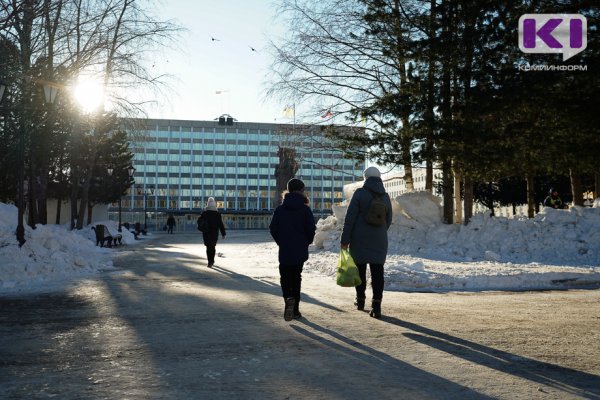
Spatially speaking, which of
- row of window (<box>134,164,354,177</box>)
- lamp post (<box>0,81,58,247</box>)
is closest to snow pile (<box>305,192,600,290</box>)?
lamp post (<box>0,81,58,247</box>)

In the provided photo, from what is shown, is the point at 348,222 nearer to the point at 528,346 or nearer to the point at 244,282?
the point at 528,346

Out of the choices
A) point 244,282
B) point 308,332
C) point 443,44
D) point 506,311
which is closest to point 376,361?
point 308,332

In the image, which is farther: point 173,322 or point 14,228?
point 14,228

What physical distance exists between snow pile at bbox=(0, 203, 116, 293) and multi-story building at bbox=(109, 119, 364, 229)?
317 feet

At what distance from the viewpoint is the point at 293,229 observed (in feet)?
24.1

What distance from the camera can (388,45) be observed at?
2022cm

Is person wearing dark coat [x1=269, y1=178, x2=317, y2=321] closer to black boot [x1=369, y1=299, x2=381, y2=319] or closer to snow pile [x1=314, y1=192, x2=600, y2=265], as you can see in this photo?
black boot [x1=369, y1=299, x2=381, y2=319]

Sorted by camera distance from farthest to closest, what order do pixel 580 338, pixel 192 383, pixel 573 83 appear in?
pixel 573 83 < pixel 580 338 < pixel 192 383

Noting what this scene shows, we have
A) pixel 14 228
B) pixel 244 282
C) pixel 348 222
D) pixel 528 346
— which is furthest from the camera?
pixel 14 228

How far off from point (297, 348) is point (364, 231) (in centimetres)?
260

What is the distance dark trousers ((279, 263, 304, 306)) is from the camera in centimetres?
707

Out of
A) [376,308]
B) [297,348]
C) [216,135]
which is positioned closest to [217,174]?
[216,135]

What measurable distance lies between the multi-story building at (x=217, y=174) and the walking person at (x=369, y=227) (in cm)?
10471

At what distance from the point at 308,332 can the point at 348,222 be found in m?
1.90
